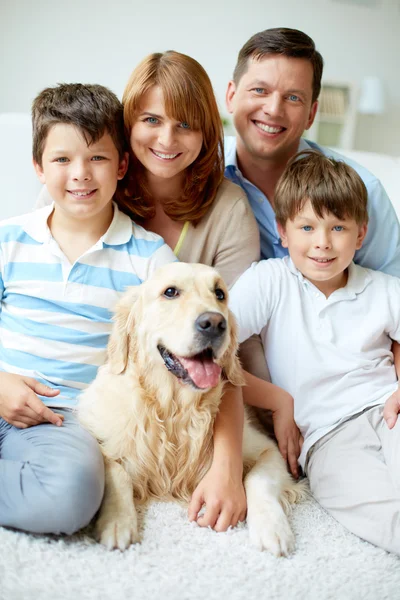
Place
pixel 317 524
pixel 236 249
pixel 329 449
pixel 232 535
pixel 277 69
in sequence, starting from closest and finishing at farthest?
pixel 232 535, pixel 317 524, pixel 329 449, pixel 236 249, pixel 277 69

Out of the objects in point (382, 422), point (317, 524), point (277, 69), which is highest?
point (277, 69)

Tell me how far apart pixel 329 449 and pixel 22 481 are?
822 millimetres

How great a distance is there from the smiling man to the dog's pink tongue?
0.90 meters

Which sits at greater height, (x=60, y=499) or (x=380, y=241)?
(x=380, y=241)

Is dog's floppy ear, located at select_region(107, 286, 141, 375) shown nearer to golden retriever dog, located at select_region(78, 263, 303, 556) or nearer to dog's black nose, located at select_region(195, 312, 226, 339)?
golden retriever dog, located at select_region(78, 263, 303, 556)

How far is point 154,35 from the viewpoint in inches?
213

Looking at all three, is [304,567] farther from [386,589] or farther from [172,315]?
[172,315]

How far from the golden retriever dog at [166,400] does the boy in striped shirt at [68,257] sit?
5.3 inches

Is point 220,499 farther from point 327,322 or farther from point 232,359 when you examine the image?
point 327,322

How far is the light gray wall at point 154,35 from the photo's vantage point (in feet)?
17.1

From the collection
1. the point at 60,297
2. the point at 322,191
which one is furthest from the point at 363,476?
the point at 60,297

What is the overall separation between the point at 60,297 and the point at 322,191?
850mm

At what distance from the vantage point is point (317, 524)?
1.48 meters

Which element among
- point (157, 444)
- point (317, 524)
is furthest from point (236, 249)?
point (317, 524)
